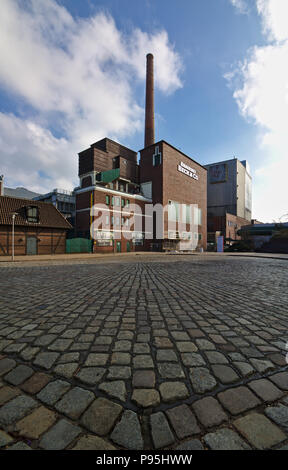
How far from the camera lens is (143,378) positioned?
62.9 inches

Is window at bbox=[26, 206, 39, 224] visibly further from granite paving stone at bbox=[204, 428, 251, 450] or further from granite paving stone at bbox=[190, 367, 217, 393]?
granite paving stone at bbox=[204, 428, 251, 450]

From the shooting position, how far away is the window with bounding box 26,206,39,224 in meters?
22.5

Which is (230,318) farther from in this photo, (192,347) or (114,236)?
(114,236)

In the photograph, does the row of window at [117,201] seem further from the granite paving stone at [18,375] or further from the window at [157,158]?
the granite paving stone at [18,375]

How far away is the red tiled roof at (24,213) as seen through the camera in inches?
832

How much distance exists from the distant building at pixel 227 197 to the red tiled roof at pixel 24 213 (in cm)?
3657

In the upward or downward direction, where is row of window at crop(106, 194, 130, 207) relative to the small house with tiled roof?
upward

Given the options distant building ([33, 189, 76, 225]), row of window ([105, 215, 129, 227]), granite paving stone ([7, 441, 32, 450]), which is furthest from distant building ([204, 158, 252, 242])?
granite paving stone ([7, 441, 32, 450])

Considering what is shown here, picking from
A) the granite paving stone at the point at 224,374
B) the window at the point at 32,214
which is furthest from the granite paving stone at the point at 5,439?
the window at the point at 32,214

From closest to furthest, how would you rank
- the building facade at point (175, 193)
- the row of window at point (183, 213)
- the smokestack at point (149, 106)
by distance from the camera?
the building facade at point (175, 193) < the row of window at point (183, 213) < the smokestack at point (149, 106)

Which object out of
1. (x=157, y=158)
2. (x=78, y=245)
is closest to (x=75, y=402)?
(x=78, y=245)

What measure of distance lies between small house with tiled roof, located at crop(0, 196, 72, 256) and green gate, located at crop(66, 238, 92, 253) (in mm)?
736
